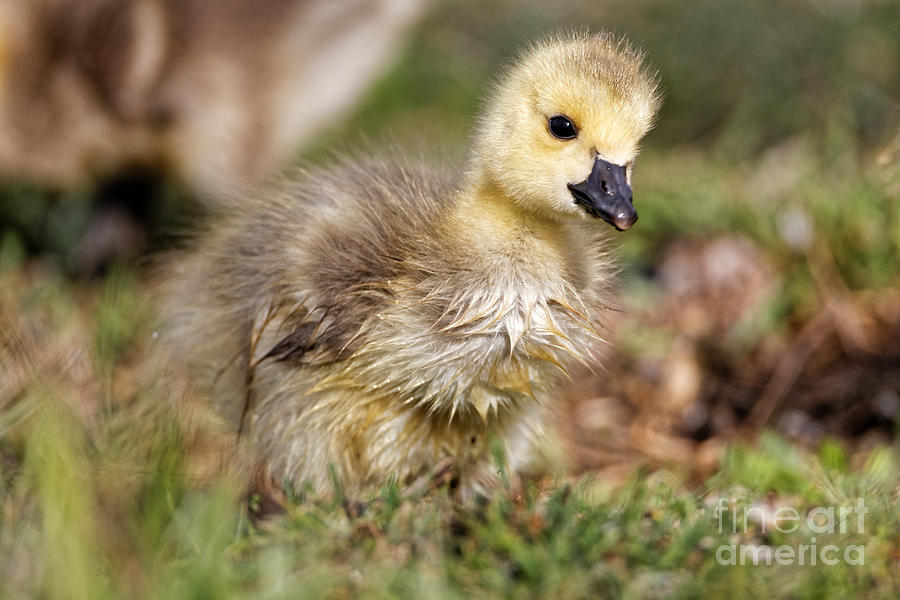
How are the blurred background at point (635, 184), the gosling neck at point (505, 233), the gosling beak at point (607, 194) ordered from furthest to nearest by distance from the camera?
the blurred background at point (635, 184) < the gosling neck at point (505, 233) < the gosling beak at point (607, 194)

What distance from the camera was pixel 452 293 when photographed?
1.53m

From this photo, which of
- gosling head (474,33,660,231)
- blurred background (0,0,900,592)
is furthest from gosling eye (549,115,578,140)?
blurred background (0,0,900,592)

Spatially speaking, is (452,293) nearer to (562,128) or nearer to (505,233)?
(505,233)

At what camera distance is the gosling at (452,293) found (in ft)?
4.81

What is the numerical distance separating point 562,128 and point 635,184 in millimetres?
1809

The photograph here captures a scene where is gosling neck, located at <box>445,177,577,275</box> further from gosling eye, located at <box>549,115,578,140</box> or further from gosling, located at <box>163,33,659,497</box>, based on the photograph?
gosling eye, located at <box>549,115,578,140</box>

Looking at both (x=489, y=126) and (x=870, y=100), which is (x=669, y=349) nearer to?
(x=489, y=126)

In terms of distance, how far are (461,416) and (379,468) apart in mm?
164

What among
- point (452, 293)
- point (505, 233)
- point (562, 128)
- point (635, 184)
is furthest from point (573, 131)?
point (635, 184)

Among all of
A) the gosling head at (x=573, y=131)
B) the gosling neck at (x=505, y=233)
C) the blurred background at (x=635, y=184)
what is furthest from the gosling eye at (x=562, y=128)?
the blurred background at (x=635, y=184)

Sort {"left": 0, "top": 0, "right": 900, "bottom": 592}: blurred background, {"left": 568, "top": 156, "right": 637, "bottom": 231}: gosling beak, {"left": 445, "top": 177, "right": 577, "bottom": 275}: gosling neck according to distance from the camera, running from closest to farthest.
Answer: {"left": 568, "top": 156, "right": 637, "bottom": 231}: gosling beak < {"left": 445, "top": 177, "right": 577, "bottom": 275}: gosling neck < {"left": 0, "top": 0, "right": 900, "bottom": 592}: blurred background

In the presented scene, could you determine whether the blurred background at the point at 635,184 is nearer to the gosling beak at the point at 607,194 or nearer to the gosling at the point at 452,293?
the gosling at the point at 452,293

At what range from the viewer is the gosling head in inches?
56.3

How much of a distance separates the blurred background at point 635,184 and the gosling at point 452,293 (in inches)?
7.1
